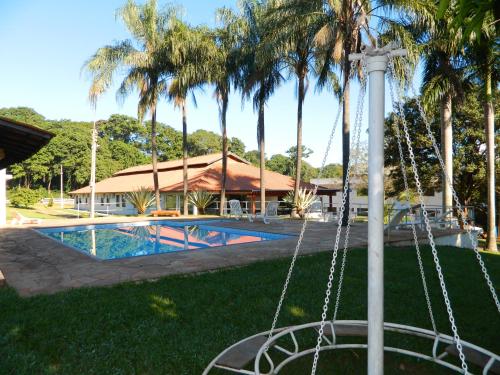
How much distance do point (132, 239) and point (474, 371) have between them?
1282cm

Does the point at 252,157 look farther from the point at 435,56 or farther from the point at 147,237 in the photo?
the point at 147,237

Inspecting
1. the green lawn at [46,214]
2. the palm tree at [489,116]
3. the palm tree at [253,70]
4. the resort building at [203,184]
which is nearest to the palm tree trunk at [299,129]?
the palm tree at [253,70]

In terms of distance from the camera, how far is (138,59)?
21797 millimetres

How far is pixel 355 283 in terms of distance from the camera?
233 inches

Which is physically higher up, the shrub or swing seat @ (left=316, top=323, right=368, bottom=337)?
the shrub

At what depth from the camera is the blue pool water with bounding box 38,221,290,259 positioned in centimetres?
1196

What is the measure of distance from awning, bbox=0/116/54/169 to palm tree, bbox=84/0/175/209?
1451 centimetres

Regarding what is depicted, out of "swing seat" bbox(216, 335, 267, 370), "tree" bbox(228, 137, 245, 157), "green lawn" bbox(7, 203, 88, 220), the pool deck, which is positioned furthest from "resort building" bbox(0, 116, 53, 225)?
"tree" bbox(228, 137, 245, 157)

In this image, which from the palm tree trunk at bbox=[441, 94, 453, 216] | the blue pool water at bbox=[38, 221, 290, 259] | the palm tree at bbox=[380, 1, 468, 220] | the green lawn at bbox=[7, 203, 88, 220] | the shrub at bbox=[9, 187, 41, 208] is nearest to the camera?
the blue pool water at bbox=[38, 221, 290, 259]

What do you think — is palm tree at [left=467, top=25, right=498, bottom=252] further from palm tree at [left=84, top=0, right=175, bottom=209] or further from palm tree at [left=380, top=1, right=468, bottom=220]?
palm tree at [left=84, top=0, right=175, bottom=209]

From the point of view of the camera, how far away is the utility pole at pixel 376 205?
228cm

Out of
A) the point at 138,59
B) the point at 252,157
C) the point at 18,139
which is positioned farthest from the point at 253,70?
the point at 252,157

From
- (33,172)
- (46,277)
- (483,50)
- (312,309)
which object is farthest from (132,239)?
(33,172)

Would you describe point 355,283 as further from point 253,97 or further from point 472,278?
point 253,97
